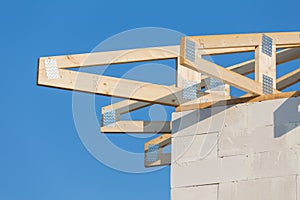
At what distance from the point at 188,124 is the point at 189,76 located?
0.60m

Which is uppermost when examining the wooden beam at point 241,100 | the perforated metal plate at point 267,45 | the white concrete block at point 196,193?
the perforated metal plate at point 267,45

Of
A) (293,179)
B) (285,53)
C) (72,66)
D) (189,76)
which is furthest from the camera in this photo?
(285,53)

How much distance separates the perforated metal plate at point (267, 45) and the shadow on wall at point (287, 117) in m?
0.64

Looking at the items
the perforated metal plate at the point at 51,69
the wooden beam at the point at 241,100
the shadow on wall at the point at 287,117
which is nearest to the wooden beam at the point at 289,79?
the wooden beam at the point at 241,100

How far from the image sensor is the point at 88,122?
351 inches

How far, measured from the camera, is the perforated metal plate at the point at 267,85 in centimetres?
816

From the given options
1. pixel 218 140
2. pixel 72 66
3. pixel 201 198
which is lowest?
pixel 201 198

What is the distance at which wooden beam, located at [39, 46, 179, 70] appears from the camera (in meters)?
8.12

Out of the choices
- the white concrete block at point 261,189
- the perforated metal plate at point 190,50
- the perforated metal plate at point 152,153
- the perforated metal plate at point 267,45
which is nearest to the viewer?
the perforated metal plate at point 190,50

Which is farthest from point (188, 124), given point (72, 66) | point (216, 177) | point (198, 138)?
point (72, 66)

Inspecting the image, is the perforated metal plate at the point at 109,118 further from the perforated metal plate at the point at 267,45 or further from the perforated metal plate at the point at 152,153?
the perforated metal plate at the point at 267,45

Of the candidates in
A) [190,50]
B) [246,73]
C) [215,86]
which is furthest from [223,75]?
[246,73]

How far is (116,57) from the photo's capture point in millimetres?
8383

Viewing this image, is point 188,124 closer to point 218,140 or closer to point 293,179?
point 218,140
